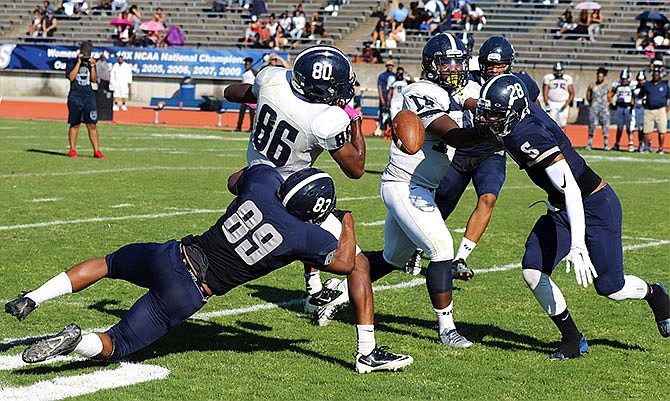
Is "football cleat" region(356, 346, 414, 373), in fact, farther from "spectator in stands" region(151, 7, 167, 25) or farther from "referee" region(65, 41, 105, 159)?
"spectator in stands" region(151, 7, 167, 25)

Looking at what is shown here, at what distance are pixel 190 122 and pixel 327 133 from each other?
70.3 feet

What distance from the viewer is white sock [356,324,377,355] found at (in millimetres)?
4938

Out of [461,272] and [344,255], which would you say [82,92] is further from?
[344,255]

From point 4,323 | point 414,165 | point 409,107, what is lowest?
point 4,323

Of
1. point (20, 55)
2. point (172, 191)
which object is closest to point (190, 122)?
point (20, 55)

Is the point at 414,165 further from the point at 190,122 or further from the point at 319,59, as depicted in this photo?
the point at 190,122

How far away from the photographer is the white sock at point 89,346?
4523mm

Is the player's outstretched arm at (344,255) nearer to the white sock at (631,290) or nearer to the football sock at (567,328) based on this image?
the football sock at (567,328)

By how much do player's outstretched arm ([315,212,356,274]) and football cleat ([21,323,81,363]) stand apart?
1.19 m

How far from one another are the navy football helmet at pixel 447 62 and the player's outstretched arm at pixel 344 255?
1.29m

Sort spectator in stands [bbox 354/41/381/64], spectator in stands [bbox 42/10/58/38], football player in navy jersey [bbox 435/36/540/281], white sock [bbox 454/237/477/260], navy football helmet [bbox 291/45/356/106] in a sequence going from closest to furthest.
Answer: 1. navy football helmet [bbox 291/45/356/106]
2. white sock [bbox 454/237/477/260]
3. football player in navy jersey [bbox 435/36/540/281]
4. spectator in stands [bbox 354/41/381/64]
5. spectator in stands [bbox 42/10/58/38]

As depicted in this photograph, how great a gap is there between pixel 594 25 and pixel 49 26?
752 inches

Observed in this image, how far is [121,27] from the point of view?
112 feet

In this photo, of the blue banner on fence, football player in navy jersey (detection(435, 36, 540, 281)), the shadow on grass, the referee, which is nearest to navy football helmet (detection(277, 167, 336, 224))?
football player in navy jersey (detection(435, 36, 540, 281))
